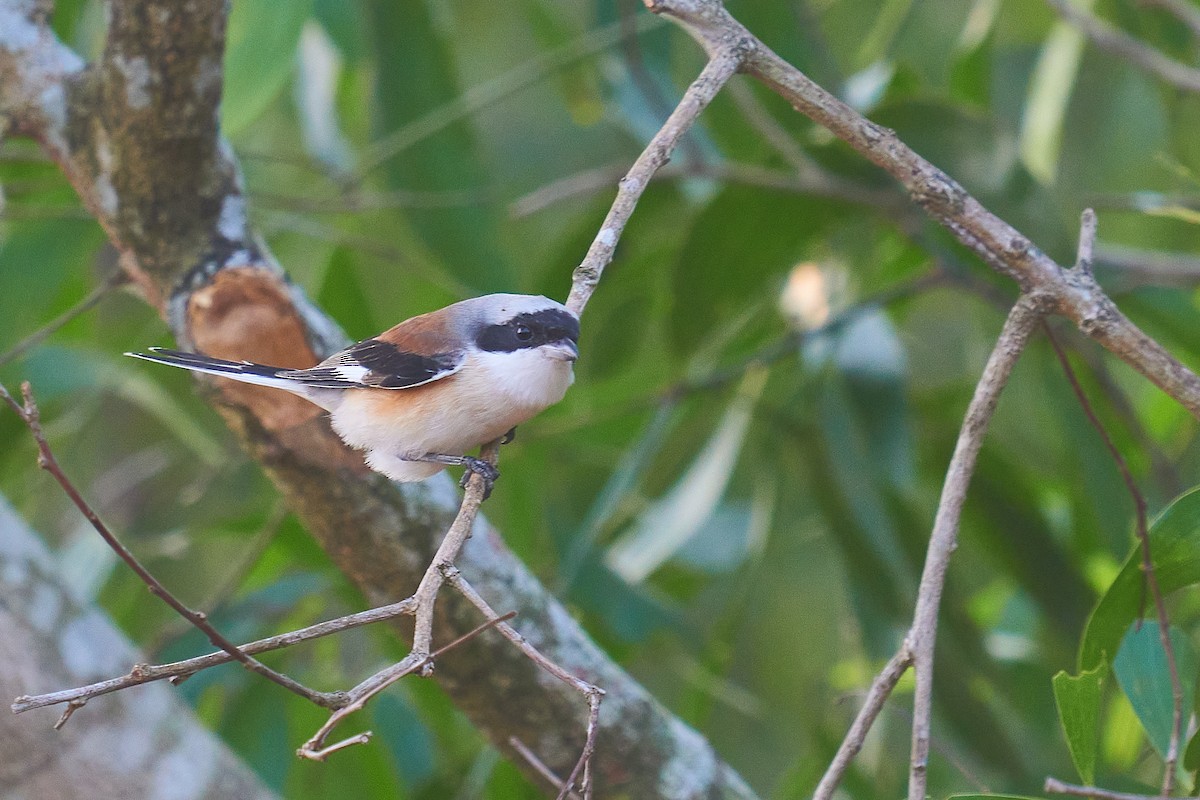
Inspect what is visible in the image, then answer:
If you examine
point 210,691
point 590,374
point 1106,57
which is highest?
point 1106,57

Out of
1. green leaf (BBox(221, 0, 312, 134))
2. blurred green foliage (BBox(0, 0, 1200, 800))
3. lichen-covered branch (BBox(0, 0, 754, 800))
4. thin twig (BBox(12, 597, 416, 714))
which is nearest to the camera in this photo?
thin twig (BBox(12, 597, 416, 714))

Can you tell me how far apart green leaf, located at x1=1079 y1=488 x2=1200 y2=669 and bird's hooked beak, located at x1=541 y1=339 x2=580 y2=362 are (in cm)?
75

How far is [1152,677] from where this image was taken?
143cm

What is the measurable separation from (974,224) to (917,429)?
2.01 m

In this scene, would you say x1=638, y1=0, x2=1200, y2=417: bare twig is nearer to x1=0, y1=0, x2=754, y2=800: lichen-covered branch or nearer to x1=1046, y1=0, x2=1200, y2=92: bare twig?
x1=0, y1=0, x2=754, y2=800: lichen-covered branch

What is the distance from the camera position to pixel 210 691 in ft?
10.7

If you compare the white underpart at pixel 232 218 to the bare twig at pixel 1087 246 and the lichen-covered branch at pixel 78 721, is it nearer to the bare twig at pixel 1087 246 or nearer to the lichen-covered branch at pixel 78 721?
the lichen-covered branch at pixel 78 721

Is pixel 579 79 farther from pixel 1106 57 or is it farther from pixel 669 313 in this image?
pixel 1106 57

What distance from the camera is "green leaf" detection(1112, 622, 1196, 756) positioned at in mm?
1393

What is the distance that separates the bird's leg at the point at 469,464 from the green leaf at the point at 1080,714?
706 millimetres

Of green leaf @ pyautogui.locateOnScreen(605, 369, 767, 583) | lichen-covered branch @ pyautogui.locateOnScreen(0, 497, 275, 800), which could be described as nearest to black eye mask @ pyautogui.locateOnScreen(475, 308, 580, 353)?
lichen-covered branch @ pyautogui.locateOnScreen(0, 497, 275, 800)

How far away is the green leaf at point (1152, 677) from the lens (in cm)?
139

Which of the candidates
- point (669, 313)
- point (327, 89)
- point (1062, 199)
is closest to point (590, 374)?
point (669, 313)

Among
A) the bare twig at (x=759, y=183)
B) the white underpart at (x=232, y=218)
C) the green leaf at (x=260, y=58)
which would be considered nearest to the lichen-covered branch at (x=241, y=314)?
the white underpart at (x=232, y=218)
